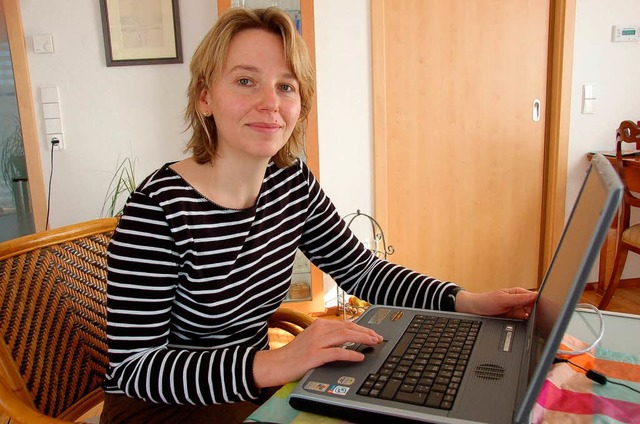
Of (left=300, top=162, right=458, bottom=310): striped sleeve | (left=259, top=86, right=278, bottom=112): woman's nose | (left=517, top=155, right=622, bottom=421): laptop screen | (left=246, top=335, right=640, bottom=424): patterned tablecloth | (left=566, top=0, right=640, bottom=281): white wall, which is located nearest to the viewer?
(left=517, top=155, right=622, bottom=421): laptop screen

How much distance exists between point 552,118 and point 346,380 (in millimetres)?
2724

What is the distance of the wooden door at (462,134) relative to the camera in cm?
276

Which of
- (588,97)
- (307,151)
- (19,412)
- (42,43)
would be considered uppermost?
(42,43)

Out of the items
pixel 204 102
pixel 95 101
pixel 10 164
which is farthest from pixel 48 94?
pixel 204 102

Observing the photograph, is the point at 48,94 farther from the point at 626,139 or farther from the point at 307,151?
the point at 626,139

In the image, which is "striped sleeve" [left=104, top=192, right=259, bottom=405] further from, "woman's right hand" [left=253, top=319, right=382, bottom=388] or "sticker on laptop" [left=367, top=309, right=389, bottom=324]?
"sticker on laptop" [left=367, top=309, right=389, bottom=324]

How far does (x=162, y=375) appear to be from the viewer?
79 centimetres

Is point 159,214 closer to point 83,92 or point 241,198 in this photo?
point 241,198

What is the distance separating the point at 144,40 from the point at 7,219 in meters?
1.25

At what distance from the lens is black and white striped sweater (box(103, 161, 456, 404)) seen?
2.60 ft

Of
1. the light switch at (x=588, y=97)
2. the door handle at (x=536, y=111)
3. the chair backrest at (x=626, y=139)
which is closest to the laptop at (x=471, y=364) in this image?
the chair backrest at (x=626, y=139)

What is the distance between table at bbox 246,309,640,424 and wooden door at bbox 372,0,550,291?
199 cm

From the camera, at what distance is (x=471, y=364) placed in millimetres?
687

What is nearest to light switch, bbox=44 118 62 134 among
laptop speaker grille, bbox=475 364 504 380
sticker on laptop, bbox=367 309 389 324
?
sticker on laptop, bbox=367 309 389 324
